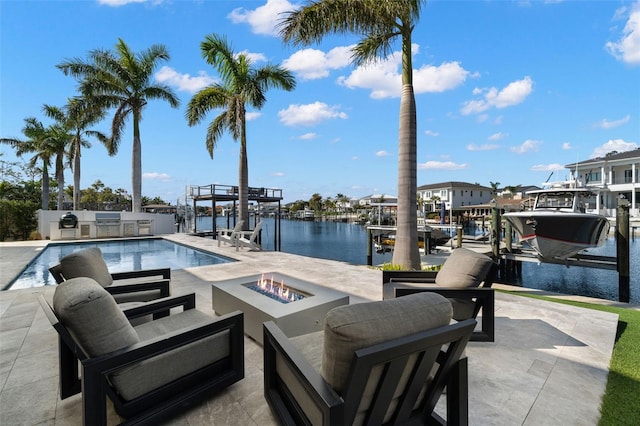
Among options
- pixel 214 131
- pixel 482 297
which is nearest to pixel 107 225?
pixel 214 131

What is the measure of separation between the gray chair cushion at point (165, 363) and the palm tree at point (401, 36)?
4.96m

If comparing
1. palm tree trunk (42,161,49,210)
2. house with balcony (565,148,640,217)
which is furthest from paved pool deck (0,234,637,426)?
house with balcony (565,148,640,217)

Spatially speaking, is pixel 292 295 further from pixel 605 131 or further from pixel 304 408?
pixel 605 131

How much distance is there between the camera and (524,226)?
30.0 feet

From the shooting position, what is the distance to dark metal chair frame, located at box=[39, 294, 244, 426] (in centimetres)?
158

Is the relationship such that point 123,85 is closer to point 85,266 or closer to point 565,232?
point 85,266

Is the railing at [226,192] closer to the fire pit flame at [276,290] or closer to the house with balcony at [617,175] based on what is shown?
the fire pit flame at [276,290]

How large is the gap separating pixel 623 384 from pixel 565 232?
714 cm

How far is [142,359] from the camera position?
1.71 metres

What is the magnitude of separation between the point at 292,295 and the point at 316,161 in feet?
72.6

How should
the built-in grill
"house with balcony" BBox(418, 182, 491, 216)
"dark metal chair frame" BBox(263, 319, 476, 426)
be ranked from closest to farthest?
"dark metal chair frame" BBox(263, 319, 476, 426) → the built-in grill → "house with balcony" BBox(418, 182, 491, 216)

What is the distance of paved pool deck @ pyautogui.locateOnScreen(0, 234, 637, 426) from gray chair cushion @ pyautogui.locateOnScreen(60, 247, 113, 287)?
0.75 meters

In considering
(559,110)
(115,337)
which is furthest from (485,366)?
(559,110)

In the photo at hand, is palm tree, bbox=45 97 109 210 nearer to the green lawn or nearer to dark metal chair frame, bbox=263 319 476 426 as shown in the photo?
dark metal chair frame, bbox=263 319 476 426
